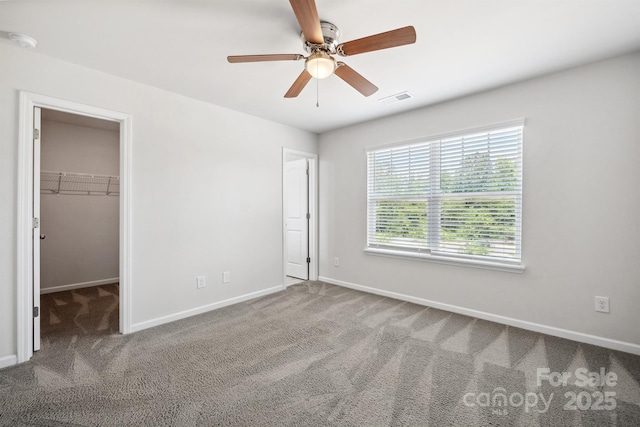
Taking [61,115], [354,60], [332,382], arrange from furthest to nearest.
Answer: [61,115], [354,60], [332,382]

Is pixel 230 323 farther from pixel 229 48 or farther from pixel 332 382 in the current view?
pixel 229 48

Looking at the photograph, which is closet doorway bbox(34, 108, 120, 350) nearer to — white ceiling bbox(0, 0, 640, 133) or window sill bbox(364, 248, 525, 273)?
white ceiling bbox(0, 0, 640, 133)

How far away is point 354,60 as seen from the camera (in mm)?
2467

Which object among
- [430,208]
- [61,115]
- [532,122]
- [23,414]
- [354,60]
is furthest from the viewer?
[61,115]

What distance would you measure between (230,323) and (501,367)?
2561 millimetres

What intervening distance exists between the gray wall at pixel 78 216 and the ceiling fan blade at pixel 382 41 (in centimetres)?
472

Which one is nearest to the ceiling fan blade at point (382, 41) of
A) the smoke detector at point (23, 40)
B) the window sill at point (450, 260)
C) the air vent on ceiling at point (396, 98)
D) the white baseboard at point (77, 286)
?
the air vent on ceiling at point (396, 98)

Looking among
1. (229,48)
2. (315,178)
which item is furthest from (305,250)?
(229,48)

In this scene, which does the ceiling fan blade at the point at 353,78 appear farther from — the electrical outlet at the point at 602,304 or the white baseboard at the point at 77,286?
the white baseboard at the point at 77,286

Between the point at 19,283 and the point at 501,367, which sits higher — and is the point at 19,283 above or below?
above

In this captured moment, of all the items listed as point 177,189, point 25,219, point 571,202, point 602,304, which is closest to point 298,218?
point 177,189

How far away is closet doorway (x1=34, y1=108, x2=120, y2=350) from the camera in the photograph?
13.8ft

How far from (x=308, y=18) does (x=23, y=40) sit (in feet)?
7.37

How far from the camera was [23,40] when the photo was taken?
6.98 ft
